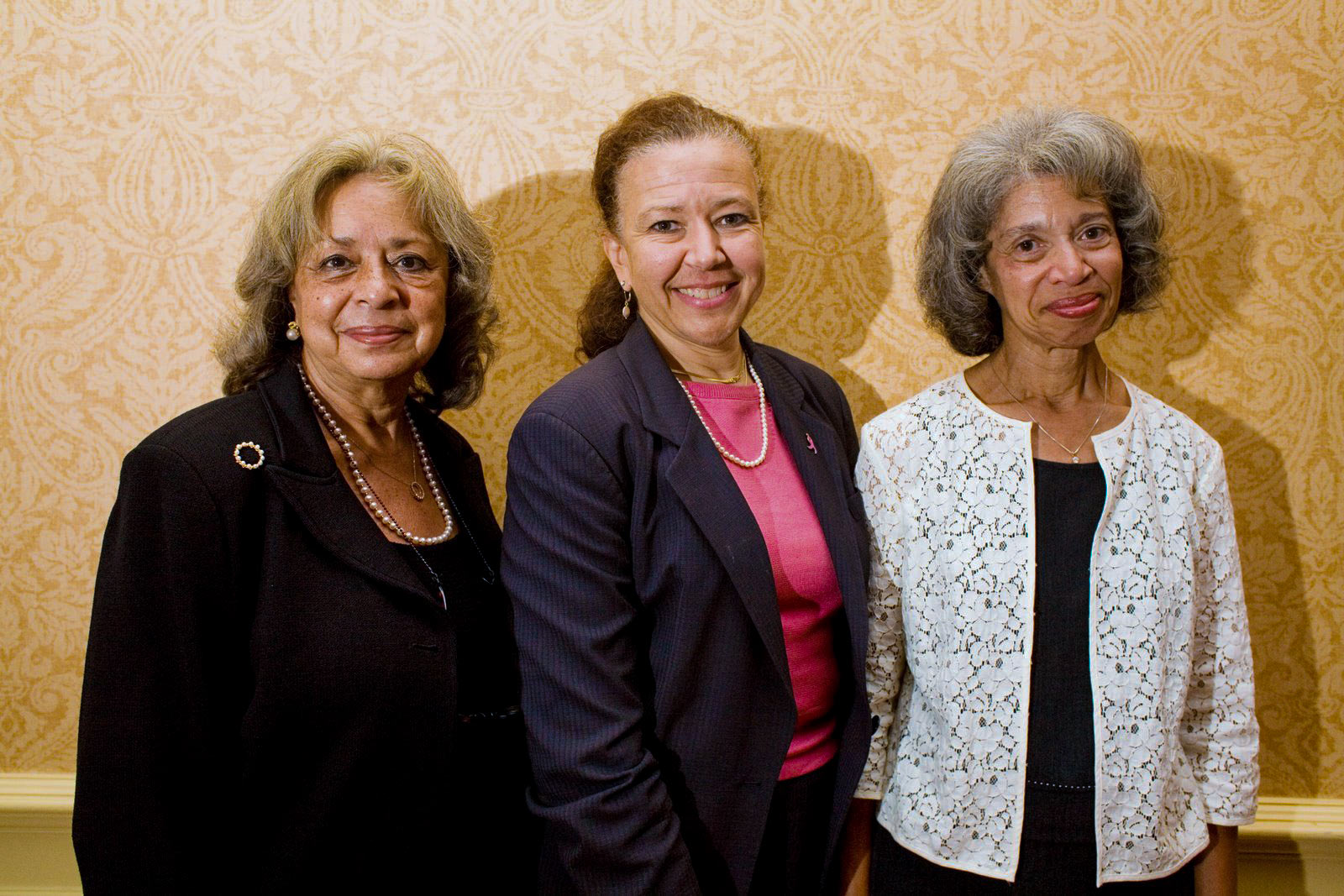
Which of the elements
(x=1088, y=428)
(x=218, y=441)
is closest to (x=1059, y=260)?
(x=1088, y=428)

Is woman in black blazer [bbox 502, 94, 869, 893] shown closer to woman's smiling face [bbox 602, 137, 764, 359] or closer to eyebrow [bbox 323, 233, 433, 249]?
→ woman's smiling face [bbox 602, 137, 764, 359]

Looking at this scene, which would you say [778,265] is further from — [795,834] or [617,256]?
[795,834]

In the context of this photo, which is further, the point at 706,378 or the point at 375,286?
the point at 706,378


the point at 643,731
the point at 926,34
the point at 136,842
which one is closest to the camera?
the point at 136,842

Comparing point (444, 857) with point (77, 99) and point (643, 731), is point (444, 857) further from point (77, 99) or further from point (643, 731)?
point (77, 99)

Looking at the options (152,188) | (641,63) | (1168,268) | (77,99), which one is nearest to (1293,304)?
(1168,268)

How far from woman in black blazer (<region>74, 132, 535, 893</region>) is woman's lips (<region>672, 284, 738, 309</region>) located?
36 centimetres

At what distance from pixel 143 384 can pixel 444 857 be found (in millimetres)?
1154

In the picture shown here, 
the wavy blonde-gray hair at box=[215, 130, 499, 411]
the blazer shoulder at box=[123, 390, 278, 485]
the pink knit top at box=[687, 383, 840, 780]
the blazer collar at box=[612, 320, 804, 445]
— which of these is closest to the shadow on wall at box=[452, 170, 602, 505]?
the wavy blonde-gray hair at box=[215, 130, 499, 411]

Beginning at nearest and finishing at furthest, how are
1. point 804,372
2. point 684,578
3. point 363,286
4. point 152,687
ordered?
point 152,687
point 684,578
point 363,286
point 804,372

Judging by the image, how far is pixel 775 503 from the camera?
A: 1442mm

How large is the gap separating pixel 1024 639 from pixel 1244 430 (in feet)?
2.91

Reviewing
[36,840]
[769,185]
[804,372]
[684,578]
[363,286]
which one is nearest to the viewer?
[684,578]

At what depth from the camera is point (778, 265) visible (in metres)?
1.92
